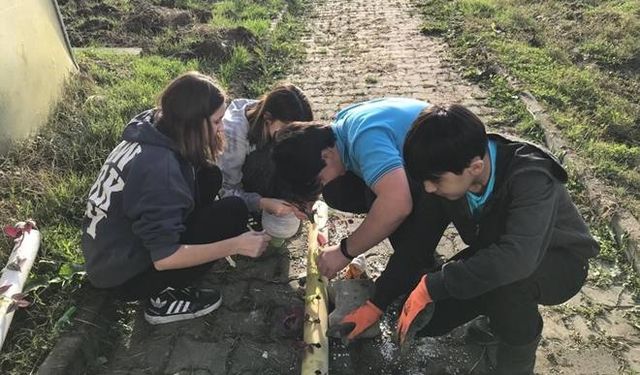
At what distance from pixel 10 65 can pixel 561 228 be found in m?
3.83

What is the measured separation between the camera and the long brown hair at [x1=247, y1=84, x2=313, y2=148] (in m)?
2.79

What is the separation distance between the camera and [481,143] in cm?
193

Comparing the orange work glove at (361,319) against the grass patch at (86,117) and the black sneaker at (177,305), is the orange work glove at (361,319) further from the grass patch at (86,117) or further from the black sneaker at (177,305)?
the grass patch at (86,117)

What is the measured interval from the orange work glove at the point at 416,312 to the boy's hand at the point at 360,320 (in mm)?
276

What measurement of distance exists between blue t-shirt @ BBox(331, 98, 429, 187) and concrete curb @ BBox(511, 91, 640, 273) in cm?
159

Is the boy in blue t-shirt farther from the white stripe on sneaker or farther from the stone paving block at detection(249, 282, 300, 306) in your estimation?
the white stripe on sneaker

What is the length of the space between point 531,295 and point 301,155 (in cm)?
A: 112

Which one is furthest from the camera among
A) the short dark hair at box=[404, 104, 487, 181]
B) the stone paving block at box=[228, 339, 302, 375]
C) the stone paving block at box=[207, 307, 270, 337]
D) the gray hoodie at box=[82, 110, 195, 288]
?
the stone paving block at box=[207, 307, 270, 337]

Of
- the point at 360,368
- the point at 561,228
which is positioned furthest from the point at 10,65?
the point at 561,228

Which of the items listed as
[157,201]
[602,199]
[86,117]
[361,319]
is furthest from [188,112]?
[602,199]

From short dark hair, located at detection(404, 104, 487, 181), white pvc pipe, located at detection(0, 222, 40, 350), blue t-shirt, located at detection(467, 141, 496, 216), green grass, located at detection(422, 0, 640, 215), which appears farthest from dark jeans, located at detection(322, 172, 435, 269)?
green grass, located at detection(422, 0, 640, 215)

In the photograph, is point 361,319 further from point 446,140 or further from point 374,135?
point 446,140

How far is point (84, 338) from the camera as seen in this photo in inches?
99.2

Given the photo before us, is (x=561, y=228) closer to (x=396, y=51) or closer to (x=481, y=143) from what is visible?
(x=481, y=143)
